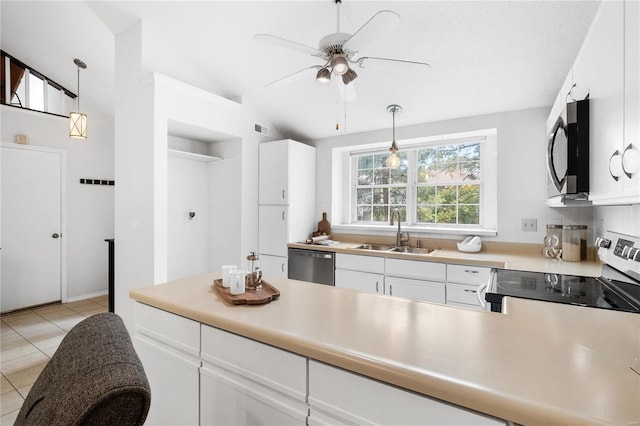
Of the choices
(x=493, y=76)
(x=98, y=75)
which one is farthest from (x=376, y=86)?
(x=98, y=75)

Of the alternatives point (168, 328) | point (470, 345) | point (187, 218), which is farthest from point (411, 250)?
point (187, 218)

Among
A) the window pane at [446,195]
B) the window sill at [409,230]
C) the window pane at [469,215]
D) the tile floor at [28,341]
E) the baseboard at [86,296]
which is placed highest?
the window pane at [446,195]

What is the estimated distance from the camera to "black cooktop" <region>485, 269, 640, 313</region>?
1393 mm

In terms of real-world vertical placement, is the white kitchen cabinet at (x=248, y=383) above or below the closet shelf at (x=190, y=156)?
below

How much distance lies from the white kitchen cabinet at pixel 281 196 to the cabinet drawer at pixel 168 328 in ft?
7.50

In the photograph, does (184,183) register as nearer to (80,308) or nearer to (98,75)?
(98,75)

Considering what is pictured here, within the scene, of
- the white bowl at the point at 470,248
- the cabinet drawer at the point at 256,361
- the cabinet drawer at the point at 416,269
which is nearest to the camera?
the cabinet drawer at the point at 256,361

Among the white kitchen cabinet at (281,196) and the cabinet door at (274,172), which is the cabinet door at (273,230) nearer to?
the white kitchen cabinet at (281,196)

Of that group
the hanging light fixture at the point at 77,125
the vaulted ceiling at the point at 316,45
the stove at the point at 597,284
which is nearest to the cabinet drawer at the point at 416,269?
the stove at the point at 597,284

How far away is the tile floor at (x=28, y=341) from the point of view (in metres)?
2.22

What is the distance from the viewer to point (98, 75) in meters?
3.76

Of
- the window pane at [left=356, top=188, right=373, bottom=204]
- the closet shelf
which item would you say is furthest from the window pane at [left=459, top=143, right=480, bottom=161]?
the closet shelf

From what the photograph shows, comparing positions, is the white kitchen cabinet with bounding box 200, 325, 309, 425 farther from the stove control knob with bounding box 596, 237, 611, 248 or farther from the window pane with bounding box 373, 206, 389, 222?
the window pane with bounding box 373, 206, 389, 222

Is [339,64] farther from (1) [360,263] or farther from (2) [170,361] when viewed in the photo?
(1) [360,263]
